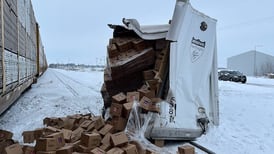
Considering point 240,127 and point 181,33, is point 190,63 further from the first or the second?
point 240,127

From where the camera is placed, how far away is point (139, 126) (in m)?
5.49

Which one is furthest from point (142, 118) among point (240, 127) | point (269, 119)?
point (269, 119)

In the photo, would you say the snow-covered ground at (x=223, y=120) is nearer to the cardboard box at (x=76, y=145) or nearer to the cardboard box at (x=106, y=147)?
the cardboard box at (x=106, y=147)

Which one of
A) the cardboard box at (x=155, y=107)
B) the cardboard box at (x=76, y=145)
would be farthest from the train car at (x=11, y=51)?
the cardboard box at (x=155, y=107)

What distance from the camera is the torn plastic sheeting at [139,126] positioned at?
213 inches

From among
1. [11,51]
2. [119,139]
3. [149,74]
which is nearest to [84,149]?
[119,139]

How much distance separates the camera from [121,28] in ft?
22.5

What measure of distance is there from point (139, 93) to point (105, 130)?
2.77ft

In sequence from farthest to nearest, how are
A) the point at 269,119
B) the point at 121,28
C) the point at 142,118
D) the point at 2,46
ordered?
1. the point at 269,119
2. the point at 121,28
3. the point at 142,118
4. the point at 2,46

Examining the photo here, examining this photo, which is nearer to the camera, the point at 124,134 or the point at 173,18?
the point at 124,134

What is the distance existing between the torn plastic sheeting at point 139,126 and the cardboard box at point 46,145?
1269 mm

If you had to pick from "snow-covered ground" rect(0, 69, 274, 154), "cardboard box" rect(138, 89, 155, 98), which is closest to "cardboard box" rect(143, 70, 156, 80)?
"cardboard box" rect(138, 89, 155, 98)

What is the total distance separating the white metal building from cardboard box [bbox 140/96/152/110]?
9638cm

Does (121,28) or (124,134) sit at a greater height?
(121,28)
